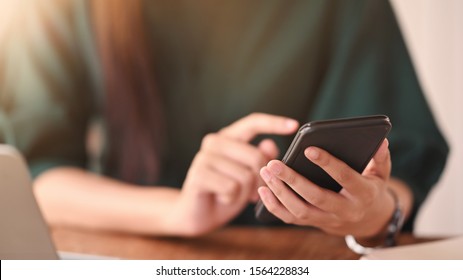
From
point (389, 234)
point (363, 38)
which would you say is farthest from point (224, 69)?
point (389, 234)

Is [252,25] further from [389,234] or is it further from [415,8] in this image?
[389,234]

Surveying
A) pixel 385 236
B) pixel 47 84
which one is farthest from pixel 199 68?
pixel 385 236

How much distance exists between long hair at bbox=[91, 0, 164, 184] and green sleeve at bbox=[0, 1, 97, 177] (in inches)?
1.9

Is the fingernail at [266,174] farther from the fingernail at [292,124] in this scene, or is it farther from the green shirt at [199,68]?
the green shirt at [199,68]

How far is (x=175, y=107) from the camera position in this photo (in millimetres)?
804

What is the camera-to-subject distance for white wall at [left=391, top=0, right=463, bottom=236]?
0.67 meters

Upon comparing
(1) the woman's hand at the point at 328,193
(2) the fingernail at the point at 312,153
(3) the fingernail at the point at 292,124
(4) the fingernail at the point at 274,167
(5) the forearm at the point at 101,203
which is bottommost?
(5) the forearm at the point at 101,203

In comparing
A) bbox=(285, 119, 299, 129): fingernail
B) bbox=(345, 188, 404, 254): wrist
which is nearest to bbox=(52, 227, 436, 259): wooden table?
bbox=(345, 188, 404, 254): wrist

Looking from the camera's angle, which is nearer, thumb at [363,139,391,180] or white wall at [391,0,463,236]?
thumb at [363,139,391,180]

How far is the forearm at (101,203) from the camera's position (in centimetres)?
67

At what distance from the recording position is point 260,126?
1.94 feet

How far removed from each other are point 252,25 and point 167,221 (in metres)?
0.29

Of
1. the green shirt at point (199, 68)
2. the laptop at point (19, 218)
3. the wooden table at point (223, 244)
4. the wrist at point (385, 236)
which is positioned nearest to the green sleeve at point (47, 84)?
the green shirt at point (199, 68)

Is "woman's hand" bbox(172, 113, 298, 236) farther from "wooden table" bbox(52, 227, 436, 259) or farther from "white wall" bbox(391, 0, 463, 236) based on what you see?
"white wall" bbox(391, 0, 463, 236)
